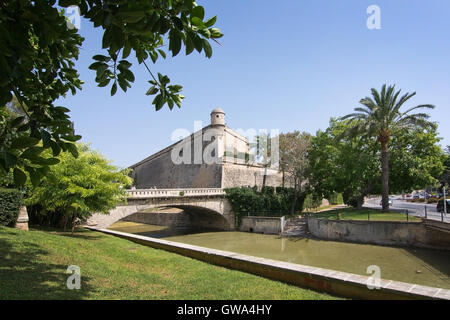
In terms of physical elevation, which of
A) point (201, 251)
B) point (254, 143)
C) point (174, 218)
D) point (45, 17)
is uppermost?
point (254, 143)

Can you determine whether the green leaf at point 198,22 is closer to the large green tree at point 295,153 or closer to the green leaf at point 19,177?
the green leaf at point 19,177

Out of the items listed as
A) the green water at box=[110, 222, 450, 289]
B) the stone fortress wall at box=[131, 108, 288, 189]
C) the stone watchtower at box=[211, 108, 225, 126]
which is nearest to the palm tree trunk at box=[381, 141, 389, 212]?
the green water at box=[110, 222, 450, 289]

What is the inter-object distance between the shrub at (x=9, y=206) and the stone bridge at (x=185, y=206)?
7.76m

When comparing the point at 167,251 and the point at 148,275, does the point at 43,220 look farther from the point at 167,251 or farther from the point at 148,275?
the point at 148,275

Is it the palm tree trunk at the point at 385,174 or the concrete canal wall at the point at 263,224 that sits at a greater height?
the palm tree trunk at the point at 385,174

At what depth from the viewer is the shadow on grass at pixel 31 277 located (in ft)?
15.3

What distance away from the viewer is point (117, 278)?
252 inches

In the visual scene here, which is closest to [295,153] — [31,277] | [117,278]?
[117,278]

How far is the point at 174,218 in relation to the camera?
37.1 m

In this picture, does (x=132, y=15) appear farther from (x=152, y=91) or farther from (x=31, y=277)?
(x=31, y=277)

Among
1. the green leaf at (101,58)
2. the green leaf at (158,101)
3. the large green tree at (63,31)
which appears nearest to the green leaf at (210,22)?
the large green tree at (63,31)

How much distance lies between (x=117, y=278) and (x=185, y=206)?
22.8 m
